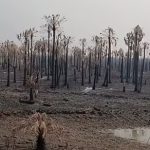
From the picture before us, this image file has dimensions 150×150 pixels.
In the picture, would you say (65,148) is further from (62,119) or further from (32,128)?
(62,119)

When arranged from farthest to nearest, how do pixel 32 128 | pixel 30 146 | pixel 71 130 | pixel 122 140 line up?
pixel 71 130
pixel 122 140
pixel 30 146
pixel 32 128

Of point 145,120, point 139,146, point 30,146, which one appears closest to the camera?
point 30,146

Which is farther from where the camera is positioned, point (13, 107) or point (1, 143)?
point (13, 107)

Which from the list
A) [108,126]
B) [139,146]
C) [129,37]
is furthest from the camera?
[129,37]

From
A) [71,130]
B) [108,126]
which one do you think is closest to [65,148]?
[71,130]

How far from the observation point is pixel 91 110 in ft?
131

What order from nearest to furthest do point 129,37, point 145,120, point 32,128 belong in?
1. point 32,128
2. point 145,120
3. point 129,37

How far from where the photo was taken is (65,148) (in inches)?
896

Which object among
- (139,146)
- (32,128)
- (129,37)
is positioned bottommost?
(139,146)

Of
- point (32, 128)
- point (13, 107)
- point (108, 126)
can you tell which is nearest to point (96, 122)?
point (108, 126)

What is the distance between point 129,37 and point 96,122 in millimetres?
58168

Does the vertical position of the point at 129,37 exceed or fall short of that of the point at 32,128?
it exceeds it

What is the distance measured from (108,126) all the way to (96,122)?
1.34 m

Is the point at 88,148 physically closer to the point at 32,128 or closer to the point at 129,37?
the point at 32,128
